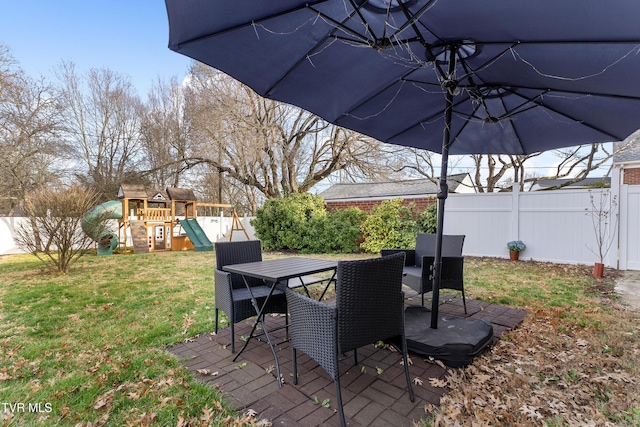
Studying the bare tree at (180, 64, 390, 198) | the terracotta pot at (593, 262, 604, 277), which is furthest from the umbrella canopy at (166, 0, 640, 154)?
the bare tree at (180, 64, 390, 198)

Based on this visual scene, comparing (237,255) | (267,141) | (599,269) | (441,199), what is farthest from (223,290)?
(267,141)

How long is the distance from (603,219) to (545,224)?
0.98m

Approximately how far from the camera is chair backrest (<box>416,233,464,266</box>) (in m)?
4.25

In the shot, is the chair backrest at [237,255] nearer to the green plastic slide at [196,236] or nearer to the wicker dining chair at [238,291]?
the wicker dining chair at [238,291]

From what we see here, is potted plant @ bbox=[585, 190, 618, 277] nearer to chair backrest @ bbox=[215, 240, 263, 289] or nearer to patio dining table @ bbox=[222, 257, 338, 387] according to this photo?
patio dining table @ bbox=[222, 257, 338, 387]

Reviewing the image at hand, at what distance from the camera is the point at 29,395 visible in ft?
7.09

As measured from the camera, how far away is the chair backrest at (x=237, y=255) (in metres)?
3.29

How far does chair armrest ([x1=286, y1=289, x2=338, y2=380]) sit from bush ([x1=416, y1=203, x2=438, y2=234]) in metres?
6.96

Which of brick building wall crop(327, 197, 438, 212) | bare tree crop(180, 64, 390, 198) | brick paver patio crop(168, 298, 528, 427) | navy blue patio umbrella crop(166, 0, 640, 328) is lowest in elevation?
brick paver patio crop(168, 298, 528, 427)

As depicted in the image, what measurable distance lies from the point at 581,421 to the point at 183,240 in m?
12.6

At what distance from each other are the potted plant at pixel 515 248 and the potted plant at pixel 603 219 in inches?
47.7

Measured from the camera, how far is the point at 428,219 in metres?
8.55

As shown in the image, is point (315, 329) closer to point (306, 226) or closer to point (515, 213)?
point (515, 213)

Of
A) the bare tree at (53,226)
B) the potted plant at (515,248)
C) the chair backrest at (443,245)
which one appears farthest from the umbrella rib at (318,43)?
the potted plant at (515,248)
